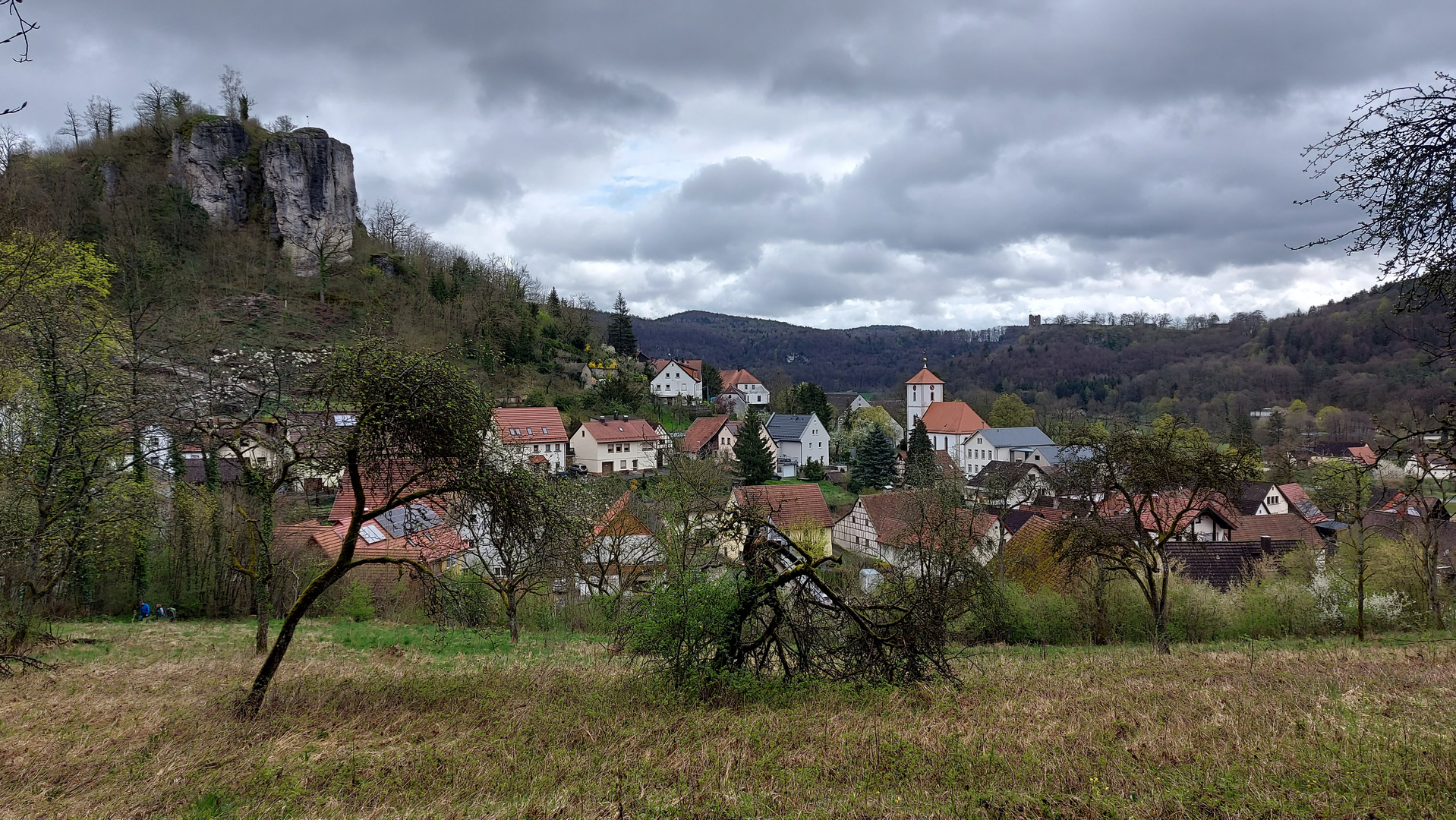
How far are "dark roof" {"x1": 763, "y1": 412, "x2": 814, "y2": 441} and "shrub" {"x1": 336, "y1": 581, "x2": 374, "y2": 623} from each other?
50.5m

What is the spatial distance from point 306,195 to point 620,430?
42970mm

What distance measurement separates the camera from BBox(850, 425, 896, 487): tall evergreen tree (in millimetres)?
57219

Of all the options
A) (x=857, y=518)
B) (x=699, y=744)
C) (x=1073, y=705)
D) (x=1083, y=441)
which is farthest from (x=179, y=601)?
(x=857, y=518)

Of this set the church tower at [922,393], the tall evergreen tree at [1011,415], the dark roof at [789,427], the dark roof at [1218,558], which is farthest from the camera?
the church tower at [922,393]

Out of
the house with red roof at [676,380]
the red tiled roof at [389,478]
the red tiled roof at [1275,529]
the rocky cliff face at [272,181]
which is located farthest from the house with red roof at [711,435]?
the red tiled roof at [389,478]

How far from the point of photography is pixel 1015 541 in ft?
90.2

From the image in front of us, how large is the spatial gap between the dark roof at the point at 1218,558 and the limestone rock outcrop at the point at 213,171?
83.8 m

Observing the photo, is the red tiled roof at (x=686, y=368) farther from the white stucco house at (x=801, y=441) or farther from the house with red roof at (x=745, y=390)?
the white stucco house at (x=801, y=441)

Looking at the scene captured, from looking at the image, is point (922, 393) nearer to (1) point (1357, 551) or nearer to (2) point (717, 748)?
(1) point (1357, 551)

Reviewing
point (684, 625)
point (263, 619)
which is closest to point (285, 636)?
point (684, 625)

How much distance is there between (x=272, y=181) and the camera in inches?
2665

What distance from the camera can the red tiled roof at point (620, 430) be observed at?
57.2 meters

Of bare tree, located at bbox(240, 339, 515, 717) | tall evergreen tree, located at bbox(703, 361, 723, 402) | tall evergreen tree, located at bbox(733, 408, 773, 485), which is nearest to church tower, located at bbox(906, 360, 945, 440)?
tall evergreen tree, located at bbox(703, 361, 723, 402)

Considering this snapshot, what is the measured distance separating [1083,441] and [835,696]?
42.8 ft
